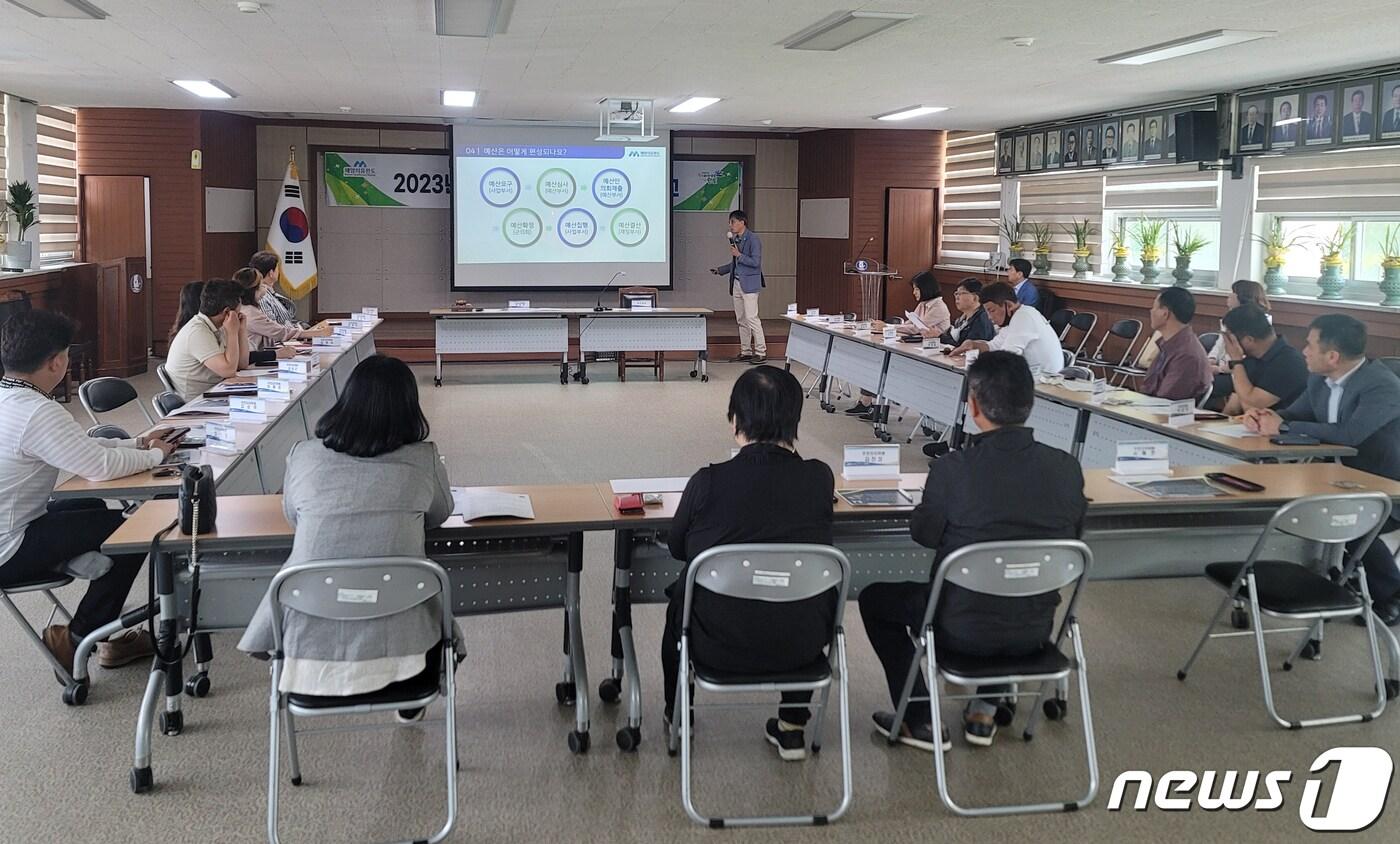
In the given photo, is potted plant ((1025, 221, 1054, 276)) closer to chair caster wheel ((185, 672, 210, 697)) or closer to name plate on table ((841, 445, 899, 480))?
name plate on table ((841, 445, 899, 480))

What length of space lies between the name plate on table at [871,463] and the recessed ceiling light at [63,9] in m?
4.51

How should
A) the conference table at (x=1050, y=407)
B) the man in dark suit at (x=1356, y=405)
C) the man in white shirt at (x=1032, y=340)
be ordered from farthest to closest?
the man in white shirt at (x=1032, y=340) < the conference table at (x=1050, y=407) < the man in dark suit at (x=1356, y=405)

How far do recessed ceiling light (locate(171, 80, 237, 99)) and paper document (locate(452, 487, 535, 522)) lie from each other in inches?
264

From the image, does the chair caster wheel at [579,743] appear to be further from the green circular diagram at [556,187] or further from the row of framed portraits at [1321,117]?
the green circular diagram at [556,187]

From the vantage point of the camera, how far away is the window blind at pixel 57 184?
35.0 ft

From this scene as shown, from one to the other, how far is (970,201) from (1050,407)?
7.71m

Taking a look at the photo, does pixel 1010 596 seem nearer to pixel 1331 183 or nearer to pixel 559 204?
pixel 1331 183

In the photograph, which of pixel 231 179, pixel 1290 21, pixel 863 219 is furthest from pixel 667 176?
pixel 1290 21

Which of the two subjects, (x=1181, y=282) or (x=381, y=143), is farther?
(x=381, y=143)

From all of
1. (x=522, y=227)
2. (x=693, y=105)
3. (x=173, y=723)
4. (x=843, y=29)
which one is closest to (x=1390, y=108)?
(x=843, y=29)

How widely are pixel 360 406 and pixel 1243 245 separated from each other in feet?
26.1

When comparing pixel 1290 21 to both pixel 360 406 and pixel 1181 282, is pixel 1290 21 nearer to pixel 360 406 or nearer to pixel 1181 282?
pixel 1181 282

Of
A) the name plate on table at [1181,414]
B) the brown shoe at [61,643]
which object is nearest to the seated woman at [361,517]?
the brown shoe at [61,643]

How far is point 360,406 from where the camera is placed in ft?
9.19
